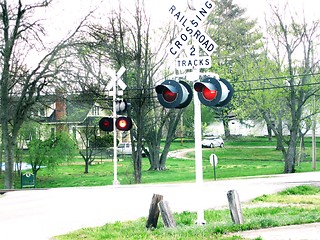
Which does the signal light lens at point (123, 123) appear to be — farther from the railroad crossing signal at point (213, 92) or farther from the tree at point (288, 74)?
the tree at point (288, 74)

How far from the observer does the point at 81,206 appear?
19.0 m

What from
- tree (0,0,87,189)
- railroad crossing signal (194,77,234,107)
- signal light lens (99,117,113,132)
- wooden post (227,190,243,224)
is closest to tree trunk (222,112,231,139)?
tree (0,0,87,189)

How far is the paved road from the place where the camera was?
14.2m

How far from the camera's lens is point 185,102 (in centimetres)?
1212

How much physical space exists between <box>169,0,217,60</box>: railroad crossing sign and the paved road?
258cm

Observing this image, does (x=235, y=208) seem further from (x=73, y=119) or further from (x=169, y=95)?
(x=73, y=119)

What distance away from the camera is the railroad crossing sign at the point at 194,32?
12.1 m

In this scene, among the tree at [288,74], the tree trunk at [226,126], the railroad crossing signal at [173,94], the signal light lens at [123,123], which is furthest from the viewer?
the tree trunk at [226,126]

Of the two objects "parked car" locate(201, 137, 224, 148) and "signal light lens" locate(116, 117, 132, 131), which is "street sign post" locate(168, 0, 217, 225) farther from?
"parked car" locate(201, 137, 224, 148)

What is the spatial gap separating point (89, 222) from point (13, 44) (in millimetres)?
24076

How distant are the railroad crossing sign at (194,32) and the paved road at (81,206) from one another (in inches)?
102

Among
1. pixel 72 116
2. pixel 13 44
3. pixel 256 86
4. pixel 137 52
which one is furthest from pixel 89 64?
pixel 72 116

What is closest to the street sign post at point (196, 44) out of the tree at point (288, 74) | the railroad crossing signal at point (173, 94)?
the railroad crossing signal at point (173, 94)

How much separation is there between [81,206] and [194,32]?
840 cm
